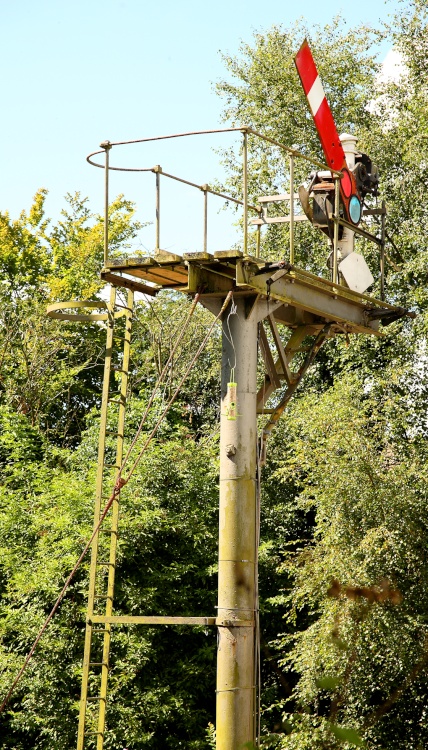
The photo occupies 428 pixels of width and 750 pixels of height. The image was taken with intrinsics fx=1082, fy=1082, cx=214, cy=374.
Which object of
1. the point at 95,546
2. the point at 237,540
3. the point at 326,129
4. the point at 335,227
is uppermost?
the point at 326,129

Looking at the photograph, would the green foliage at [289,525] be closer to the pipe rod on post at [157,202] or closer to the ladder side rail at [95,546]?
the ladder side rail at [95,546]

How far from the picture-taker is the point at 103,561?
15594 millimetres

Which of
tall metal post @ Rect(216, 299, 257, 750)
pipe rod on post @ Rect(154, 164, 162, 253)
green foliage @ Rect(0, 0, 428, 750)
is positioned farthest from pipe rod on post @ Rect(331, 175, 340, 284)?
green foliage @ Rect(0, 0, 428, 750)

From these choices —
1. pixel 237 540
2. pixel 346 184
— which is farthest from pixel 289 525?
pixel 237 540

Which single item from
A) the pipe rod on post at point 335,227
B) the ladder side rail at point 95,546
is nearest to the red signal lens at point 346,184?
the pipe rod on post at point 335,227

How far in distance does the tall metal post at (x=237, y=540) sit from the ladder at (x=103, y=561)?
1.15m

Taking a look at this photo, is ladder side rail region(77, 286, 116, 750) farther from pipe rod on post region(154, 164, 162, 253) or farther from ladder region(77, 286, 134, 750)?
pipe rod on post region(154, 164, 162, 253)

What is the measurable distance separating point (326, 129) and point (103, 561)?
750cm

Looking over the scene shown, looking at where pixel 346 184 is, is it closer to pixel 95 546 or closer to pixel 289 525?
pixel 95 546

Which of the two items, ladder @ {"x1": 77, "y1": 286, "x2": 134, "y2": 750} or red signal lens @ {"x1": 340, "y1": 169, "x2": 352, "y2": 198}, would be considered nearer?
ladder @ {"x1": 77, "y1": 286, "x2": 134, "y2": 750}

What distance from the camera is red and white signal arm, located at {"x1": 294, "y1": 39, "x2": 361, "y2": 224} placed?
10.5 meters

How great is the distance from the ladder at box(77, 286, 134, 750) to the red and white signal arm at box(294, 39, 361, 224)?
250 centimetres

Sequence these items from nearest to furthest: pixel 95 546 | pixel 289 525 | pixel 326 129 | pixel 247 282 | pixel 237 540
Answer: pixel 237 540 < pixel 247 282 < pixel 95 546 < pixel 326 129 < pixel 289 525

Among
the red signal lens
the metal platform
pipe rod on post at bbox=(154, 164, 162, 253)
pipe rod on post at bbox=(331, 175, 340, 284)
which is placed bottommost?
the metal platform
